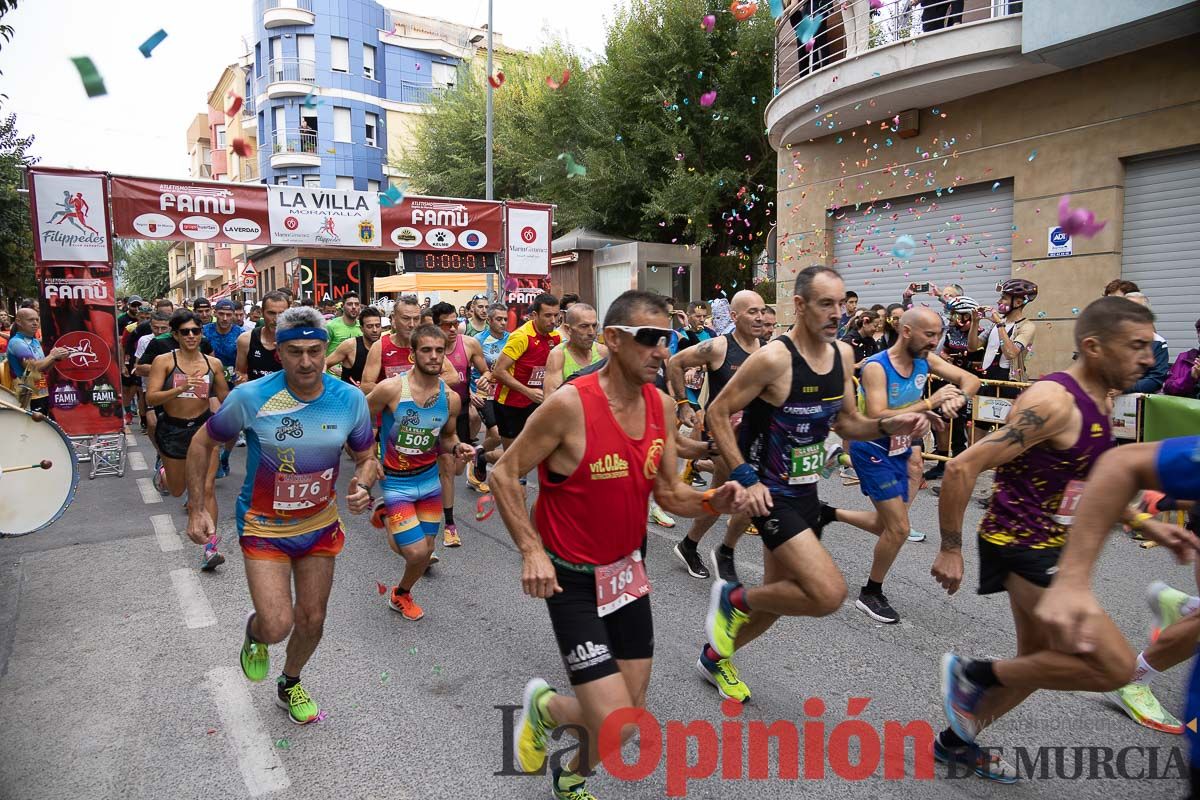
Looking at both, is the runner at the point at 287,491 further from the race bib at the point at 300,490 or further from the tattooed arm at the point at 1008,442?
the tattooed arm at the point at 1008,442

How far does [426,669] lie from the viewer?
14.0 ft

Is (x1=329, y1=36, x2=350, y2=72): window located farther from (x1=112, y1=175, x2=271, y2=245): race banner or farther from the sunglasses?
the sunglasses

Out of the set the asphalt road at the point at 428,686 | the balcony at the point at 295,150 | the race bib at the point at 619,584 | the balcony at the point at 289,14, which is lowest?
the asphalt road at the point at 428,686

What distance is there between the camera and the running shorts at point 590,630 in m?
2.73

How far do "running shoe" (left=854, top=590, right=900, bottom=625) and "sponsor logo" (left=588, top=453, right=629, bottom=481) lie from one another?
2755mm

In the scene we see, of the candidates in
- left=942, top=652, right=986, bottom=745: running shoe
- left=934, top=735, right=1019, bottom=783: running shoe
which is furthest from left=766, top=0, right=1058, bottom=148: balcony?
left=934, top=735, right=1019, bottom=783: running shoe

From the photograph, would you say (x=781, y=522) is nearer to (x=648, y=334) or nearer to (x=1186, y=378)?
(x=648, y=334)

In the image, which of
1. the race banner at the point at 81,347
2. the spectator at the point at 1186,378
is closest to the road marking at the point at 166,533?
the race banner at the point at 81,347

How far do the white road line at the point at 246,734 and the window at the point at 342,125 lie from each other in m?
43.8

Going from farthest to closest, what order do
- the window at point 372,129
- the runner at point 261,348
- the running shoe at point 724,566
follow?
the window at point 372,129
the runner at point 261,348
the running shoe at point 724,566

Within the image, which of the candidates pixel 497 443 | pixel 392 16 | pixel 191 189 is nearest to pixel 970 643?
pixel 497 443

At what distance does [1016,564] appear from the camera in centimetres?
315

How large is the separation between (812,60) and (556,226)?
1316cm

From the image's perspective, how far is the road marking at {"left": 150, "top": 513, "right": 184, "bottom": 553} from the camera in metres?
6.73
